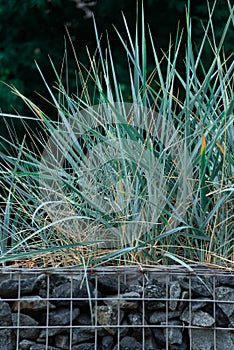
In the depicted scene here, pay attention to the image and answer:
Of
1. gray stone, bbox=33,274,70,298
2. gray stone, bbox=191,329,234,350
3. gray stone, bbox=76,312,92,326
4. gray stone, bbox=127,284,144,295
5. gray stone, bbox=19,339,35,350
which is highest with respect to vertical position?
gray stone, bbox=33,274,70,298

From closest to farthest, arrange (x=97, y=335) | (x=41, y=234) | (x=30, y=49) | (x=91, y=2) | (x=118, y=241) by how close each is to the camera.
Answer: (x=97, y=335)
(x=118, y=241)
(x=41, y=234)
(x=30, y=49)
(x=91, y=2)

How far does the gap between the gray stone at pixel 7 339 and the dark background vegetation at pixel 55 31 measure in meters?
3.22

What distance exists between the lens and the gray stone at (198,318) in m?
1.98

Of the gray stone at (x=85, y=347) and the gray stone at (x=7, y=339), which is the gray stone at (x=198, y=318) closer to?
the gray stone at (x=85, y=347)

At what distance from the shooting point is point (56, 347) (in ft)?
6.52

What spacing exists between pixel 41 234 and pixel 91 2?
4037mm

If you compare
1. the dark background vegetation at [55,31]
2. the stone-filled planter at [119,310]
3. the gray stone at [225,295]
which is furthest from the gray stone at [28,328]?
the dark background vegetation at [55,31]

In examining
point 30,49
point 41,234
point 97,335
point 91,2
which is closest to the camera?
point 97,335

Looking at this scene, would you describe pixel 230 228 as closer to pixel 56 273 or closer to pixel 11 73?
pixel 56 273

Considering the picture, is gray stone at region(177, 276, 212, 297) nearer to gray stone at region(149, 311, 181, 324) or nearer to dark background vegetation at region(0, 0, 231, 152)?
gray stone at region(149, 311, 181, 324)

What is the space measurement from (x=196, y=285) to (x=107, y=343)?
11.9 inches

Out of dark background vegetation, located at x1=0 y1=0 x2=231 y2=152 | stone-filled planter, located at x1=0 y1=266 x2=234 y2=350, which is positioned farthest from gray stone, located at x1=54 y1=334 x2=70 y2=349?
dark background vegetation, located at x1=0 y1=0 x2=231 y2=152

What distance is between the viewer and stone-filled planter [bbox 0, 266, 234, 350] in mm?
1975

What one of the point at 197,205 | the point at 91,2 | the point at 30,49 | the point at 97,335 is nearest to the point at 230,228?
the point at 197,205
